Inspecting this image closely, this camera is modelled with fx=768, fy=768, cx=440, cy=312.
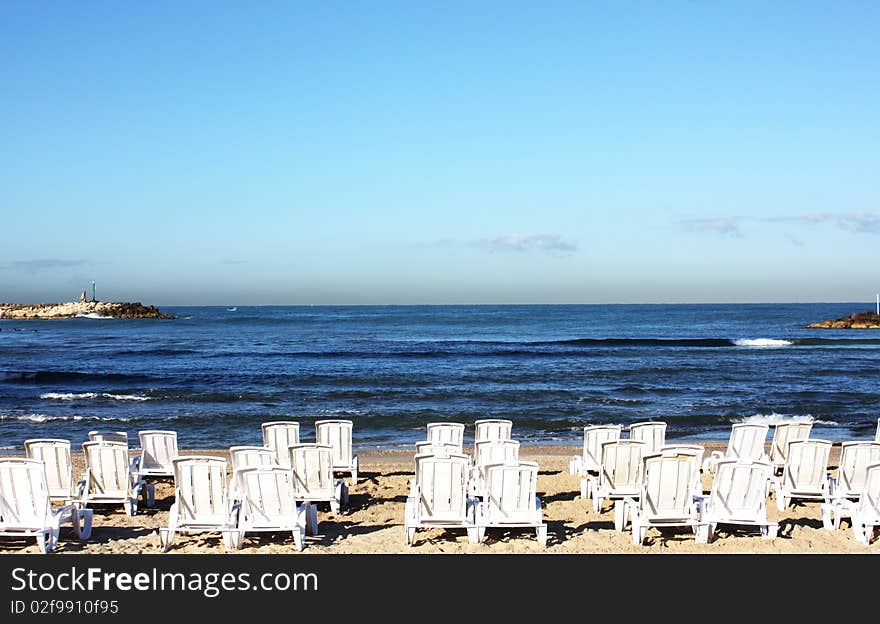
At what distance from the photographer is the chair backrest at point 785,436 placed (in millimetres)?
11359

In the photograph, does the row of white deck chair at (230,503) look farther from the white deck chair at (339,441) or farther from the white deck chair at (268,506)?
the white deck chair at (339,441)

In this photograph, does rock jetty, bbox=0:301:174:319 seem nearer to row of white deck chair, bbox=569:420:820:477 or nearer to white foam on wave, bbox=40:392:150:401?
white foam on wave, bbox=40:392:150:401

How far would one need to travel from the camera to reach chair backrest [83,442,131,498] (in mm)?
9398

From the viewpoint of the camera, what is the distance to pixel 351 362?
38125 millimetres

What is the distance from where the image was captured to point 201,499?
7824 millimetres

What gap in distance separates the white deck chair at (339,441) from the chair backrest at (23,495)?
4.38 m

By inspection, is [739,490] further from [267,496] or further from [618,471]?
[267,496]

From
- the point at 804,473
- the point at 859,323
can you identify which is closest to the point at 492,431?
the point at 804,473

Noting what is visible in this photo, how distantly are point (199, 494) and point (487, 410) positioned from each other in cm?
1434

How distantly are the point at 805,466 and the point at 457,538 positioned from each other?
464 centimetres

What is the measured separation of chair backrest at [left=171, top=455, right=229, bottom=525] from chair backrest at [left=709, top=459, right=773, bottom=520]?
4.99 m

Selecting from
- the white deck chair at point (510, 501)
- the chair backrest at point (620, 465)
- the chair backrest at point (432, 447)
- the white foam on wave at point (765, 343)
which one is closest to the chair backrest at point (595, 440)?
the chair backrest at point (620, 465)
